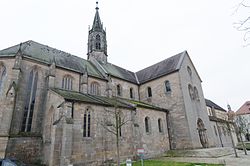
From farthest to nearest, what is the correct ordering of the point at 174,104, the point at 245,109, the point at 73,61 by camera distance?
the point at 245,109 < the point at 73,61 < the point at 174,104

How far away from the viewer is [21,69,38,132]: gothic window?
1656cm

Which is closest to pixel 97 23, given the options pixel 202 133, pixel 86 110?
pixel 86 110

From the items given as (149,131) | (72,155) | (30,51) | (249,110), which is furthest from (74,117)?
(249,110)

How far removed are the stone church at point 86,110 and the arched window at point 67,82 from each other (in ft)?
0.42

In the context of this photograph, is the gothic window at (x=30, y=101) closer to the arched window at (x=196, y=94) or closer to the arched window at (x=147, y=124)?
the arched window at (x=147, y=124)

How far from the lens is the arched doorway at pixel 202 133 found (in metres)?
23.7

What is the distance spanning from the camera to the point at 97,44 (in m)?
33.1

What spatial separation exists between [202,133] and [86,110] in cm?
1768

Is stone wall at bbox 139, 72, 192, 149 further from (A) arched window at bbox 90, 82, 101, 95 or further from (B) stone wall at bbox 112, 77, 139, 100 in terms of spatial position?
(A) arched window at bbox 90, 82, 101, 95

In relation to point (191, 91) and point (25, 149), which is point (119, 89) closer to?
point (191, 91)

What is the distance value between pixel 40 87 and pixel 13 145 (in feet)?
21.2

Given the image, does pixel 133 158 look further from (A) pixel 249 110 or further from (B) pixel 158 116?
(A) pixel 249 110

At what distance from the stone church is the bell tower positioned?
213 centimetres

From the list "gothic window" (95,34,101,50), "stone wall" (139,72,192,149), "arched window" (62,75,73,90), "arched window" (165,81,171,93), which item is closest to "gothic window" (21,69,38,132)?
"arched window" (62,75,73,90)
